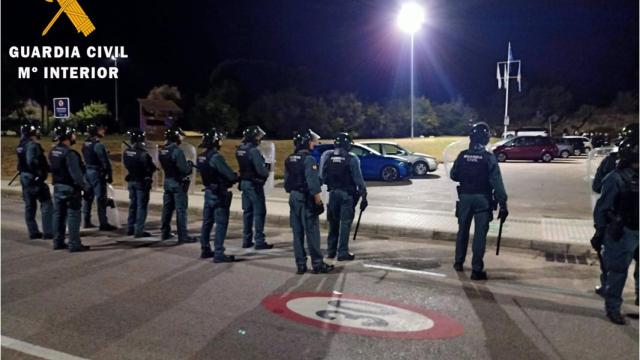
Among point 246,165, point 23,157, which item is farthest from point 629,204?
point 23,157

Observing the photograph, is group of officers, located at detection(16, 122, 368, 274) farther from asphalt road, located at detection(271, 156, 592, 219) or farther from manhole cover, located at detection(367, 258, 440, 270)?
asphalt road, located at detection(271, 156, 592, 219)

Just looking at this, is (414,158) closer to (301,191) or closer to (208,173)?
(208,173)

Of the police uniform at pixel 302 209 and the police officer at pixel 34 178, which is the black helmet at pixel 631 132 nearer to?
the police uniform at pixel 302 209

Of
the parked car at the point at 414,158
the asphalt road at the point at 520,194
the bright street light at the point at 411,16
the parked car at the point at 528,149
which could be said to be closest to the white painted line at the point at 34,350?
the asphalt road at the point at 520,194

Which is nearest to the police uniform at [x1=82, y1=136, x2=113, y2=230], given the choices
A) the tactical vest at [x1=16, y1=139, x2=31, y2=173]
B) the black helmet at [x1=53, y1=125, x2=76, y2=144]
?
the tactical vest at [x1=16, y1=139, x2=31, y2=173]

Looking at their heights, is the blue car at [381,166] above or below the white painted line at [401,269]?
above

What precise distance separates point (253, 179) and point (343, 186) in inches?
58.6

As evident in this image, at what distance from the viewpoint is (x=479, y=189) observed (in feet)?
23.5

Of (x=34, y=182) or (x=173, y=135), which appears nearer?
(x=173, y=135)

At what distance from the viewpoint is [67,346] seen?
4723 millimetres

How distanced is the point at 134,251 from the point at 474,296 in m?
5.16

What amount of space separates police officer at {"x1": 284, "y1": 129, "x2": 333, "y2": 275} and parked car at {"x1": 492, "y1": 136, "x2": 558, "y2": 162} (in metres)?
25.2

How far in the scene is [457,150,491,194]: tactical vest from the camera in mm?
7125

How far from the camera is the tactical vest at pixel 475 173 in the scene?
7125mm
